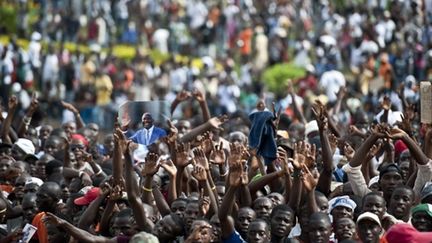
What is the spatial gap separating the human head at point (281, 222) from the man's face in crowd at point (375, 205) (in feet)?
1.99

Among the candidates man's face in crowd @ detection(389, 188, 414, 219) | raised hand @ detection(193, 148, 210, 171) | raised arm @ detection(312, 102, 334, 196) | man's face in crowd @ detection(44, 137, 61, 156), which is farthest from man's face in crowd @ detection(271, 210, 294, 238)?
man's face in crowd @ detection(44, 137, 61, 156)

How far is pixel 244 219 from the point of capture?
11.3 m

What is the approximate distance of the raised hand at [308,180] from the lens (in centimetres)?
1141

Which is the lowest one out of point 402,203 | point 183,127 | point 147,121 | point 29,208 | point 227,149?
point 402,203

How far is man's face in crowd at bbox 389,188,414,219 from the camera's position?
11578mm

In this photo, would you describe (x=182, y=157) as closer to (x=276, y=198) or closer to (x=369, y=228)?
(x=276, y=198)

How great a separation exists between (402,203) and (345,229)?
926mm

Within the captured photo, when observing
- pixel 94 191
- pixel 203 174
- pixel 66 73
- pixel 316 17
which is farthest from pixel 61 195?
pixel 316 17

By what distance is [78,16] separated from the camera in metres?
32.4

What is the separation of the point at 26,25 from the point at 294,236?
21.4 metres

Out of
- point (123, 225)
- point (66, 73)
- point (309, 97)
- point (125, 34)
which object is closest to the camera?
point (123, 225)

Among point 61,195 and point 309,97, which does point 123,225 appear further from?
point 309,97

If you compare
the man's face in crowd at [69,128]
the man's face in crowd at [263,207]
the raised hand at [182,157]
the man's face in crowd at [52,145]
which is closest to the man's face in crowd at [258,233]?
the man's face in crowd at [263,207]

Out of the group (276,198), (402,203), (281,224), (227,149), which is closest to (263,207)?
(276,198)
